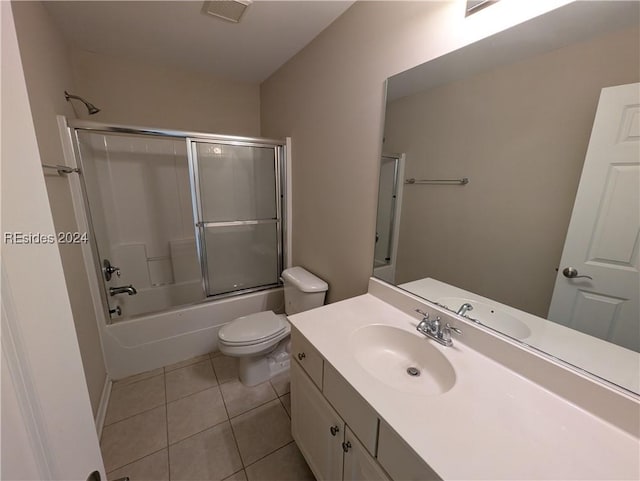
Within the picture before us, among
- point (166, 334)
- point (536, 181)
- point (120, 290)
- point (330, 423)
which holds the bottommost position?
point (166, 334)

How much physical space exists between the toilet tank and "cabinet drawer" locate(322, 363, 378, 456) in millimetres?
821

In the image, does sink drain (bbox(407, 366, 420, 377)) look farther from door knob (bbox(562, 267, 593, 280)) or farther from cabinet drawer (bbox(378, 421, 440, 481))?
door knob (bbox(562, 267, 593, 280))

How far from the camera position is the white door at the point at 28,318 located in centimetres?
33

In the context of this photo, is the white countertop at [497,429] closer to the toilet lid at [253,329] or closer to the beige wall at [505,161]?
the beige wall at [505,161]

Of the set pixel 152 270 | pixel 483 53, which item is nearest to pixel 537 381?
pixel 483 53

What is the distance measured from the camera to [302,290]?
5.88 feet

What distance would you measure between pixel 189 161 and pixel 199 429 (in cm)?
177

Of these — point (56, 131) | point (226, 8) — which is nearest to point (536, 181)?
point (226, 8)

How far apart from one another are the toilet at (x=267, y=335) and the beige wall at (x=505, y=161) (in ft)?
2.55

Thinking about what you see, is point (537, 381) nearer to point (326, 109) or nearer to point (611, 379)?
point (611, 379)

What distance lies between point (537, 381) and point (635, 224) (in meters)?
0.53

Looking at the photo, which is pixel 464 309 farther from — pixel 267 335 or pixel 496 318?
pixel 267 335

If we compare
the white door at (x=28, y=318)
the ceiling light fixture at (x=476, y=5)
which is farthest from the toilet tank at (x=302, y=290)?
the ceiling light fixture at (x=476, y=5)

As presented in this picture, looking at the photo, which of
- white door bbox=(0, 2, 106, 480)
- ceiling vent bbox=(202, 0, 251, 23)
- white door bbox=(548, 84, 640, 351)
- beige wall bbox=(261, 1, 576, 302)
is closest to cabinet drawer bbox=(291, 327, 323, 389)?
beige wall bbox=(261, 1, 576, 302)
